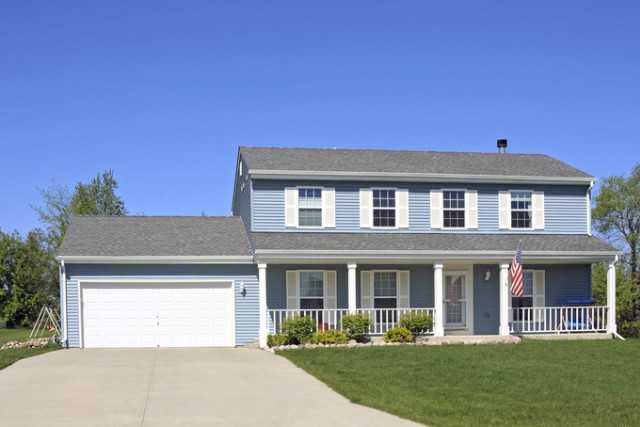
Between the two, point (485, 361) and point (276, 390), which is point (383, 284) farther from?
point (276, 390)

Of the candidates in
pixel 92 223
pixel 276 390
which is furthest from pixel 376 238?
pixel 276 390

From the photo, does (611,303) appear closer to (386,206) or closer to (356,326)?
(386,206)

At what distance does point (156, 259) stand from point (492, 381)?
39.7ft

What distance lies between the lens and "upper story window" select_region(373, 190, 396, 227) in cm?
2625

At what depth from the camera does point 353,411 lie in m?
12.2

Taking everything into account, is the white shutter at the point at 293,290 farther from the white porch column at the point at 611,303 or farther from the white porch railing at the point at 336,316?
the white porch column at the point at 611,303

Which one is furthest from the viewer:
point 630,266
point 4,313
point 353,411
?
point 630,266

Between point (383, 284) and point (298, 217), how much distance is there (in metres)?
3.55

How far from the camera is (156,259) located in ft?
78.6

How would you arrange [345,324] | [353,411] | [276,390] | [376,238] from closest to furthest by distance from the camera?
[353,411], [276,390], [345,324], [376,238]

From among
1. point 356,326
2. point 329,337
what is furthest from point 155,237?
point 356,326

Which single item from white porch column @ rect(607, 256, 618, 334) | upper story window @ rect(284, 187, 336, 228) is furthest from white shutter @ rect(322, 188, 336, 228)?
white porch column @ rect(607, 256, 618, 334)

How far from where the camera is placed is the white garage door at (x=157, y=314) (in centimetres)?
2402

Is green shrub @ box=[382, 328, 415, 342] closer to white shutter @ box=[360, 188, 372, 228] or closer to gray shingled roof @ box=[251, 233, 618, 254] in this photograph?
gray shingled roof @ box=[251, 233, 618, 254]
